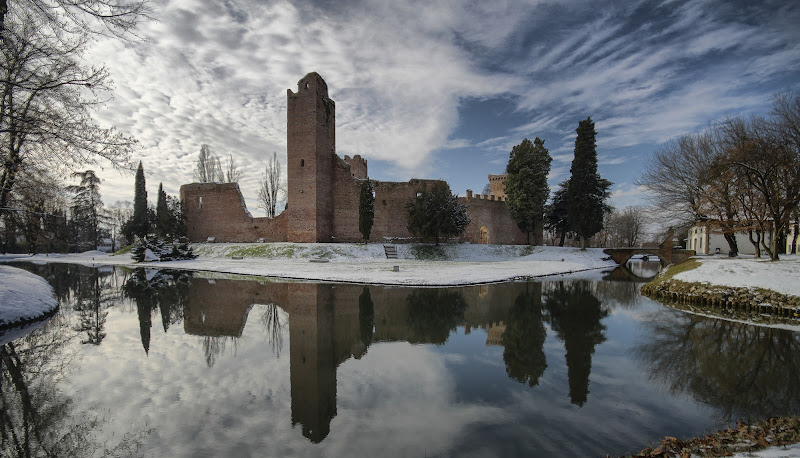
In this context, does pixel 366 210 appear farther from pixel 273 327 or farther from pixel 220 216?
pixel 273 327

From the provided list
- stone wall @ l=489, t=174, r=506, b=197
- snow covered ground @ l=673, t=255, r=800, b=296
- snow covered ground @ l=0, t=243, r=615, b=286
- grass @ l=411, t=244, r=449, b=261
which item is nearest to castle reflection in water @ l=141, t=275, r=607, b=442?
snow covered ground @ l=0, t=243, r=615, b=286

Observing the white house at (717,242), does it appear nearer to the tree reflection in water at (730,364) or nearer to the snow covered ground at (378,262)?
the snow covered ground at (378,262)

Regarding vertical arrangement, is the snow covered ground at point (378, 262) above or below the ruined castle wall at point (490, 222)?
below

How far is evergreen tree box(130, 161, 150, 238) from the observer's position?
36.7 meters

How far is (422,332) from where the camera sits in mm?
7648

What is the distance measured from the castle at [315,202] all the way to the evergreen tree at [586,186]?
24.7ft

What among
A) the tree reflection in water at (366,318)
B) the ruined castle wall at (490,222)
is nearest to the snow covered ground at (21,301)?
the tree reflection in water at (366,318)

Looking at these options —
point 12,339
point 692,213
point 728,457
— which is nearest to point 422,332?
point 728,457

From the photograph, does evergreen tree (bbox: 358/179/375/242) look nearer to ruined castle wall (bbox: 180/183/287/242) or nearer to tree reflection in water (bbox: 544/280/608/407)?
ruined castle wall (bbox: 180/183/287/242)

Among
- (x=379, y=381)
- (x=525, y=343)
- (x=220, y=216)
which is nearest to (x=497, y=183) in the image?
(x=220, y=216)

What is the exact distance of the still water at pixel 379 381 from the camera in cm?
355

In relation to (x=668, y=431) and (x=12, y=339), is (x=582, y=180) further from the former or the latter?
(x=12, y=339)

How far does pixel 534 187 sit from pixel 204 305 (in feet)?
97.6

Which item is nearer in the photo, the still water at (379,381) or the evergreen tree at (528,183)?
the still water at (379,381)
